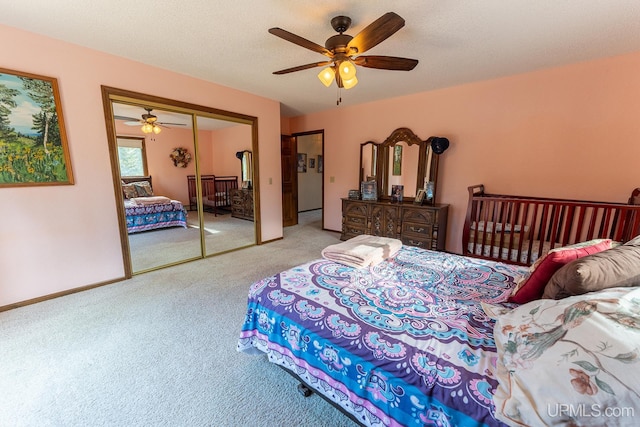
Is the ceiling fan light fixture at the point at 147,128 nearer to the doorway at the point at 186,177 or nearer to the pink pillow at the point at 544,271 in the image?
the doorway at the point at 186,177

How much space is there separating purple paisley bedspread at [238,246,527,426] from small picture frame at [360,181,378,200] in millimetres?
2621

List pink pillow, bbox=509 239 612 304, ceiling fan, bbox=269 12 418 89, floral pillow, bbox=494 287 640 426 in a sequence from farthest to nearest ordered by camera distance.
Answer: ceiling fan, bbox=269 12 418 89
pink pillow, bbox=509 239 612 304
floral pillow, bbox=494 287 640 426

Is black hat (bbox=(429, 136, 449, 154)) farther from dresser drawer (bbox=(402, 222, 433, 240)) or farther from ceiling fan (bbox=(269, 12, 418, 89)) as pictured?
ceiling fan (bbox=(269, 12, 418, 89))

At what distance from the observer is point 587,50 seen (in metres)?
2.55

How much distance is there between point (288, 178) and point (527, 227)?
4316mm

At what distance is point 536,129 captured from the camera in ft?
10.4

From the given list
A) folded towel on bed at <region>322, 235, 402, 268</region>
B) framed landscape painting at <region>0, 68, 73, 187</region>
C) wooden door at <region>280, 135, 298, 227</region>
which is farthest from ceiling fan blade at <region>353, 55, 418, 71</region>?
wooden door at <region>280, 135, 298, 227</region>

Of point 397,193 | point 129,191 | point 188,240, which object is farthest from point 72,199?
point 397,193

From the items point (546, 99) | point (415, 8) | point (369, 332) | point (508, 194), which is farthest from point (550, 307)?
point (546, 99)

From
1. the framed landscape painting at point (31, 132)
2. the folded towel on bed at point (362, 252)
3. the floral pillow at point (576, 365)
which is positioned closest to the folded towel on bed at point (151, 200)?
the framed landscape painting at point (31, 132)

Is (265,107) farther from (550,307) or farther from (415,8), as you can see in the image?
(550,307)

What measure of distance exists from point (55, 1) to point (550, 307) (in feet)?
11.5

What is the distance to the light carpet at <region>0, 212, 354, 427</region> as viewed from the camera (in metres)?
1.39

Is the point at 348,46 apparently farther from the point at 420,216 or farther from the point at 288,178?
the point at 288,178
